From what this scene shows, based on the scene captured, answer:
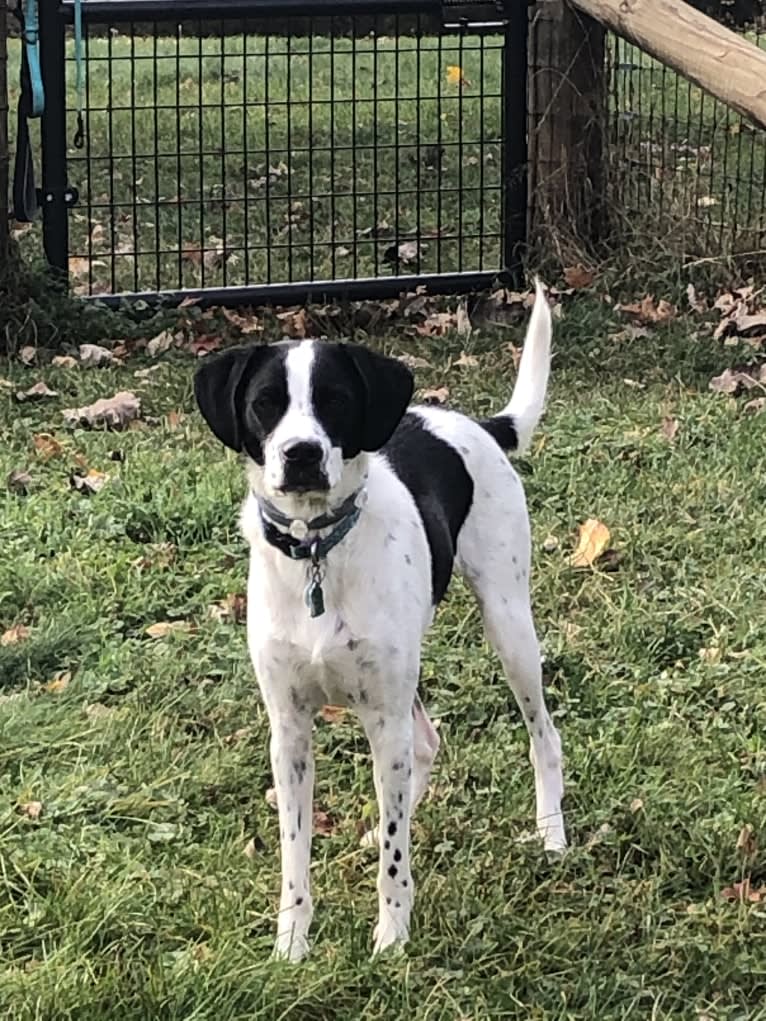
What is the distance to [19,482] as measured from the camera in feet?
17.5

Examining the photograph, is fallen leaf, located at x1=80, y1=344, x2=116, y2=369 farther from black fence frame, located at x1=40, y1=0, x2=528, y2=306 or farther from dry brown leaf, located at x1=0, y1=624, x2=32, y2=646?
dry brown leaf, located at x1=0, y1=624, x2=32, y2=646

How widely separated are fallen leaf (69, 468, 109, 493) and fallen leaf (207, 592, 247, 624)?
Answer: 0.89 meters

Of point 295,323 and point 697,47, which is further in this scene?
point 295,323

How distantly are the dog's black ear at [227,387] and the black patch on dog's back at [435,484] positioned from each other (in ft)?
1.57

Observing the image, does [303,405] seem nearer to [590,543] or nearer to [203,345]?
[590,543]

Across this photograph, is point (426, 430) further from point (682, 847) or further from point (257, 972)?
point (257, 972)

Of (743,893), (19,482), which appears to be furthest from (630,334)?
(743,893)

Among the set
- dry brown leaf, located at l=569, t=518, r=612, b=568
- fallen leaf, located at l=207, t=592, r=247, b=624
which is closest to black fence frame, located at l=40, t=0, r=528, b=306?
dry brown leaf, located at l=569, t=518, r=612, b=568

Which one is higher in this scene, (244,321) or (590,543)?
(590,543)

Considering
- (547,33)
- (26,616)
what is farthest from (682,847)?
(547,33)

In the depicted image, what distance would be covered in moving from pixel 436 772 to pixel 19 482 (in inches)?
84.1

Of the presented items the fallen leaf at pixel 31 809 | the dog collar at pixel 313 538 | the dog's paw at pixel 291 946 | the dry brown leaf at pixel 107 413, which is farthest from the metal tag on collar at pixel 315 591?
the dry brown leaf at pixel 107 413

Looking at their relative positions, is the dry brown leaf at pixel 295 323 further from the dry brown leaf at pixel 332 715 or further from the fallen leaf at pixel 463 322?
the dry brown leaf at pixel 332 715

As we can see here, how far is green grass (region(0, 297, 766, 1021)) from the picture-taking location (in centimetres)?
295
